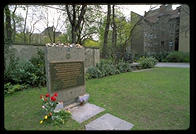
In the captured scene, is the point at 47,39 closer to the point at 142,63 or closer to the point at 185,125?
the point at 142,63

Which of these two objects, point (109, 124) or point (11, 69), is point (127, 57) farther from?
point (11, 69)

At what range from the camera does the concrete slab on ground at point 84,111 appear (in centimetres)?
243

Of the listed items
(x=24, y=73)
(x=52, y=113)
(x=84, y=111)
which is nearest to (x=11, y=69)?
(x=24, y=73)

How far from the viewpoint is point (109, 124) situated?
217cm

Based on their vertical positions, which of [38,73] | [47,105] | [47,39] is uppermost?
[47,39]

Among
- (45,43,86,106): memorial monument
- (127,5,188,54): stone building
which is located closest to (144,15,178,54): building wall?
(127,5,188,54): stone building

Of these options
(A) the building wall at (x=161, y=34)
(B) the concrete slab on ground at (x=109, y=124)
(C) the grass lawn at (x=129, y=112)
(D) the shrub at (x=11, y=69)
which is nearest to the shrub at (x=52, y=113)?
(C) the grass lawn at (x=129, y=112)

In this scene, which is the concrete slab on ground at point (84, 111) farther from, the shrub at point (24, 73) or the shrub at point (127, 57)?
the shrub at point (127, 57)

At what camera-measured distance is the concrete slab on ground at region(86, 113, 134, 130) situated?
207 centimetres

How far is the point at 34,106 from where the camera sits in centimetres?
300

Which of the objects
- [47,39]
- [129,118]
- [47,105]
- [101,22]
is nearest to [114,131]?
[129,118]

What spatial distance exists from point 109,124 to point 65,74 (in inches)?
67.7

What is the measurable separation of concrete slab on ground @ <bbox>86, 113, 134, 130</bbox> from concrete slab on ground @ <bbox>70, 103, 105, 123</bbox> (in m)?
0.27

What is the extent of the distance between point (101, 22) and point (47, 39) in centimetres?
1208
